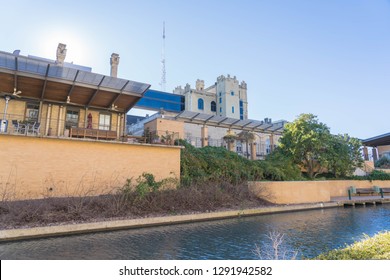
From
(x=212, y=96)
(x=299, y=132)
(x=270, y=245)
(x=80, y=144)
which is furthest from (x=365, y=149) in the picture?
(x=80, y=144)

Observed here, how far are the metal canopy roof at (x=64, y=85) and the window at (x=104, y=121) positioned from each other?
757 mm

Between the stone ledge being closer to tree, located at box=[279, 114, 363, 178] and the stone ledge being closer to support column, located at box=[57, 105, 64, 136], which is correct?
support column, located at box=[57, 105, 64, 136]

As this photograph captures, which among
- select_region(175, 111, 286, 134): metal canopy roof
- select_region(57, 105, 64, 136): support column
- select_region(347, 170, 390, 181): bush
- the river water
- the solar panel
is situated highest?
the solar panel

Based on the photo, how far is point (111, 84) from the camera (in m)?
17.0

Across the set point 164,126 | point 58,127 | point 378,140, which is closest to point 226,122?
point 164,126

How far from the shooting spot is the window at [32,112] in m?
16.8

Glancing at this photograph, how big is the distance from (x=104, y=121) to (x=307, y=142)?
61.2 ft

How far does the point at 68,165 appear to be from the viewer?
514 inches

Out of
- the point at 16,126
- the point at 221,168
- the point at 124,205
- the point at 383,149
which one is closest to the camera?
the point at 124,205

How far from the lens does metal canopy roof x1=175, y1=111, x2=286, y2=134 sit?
25.8m

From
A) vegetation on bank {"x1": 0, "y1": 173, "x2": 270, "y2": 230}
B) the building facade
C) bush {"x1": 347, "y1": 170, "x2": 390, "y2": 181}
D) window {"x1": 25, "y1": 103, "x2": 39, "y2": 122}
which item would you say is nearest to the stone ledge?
vegetation on bank {"x1": 0, "y1": 173, "x2": 270, "y2": 230}

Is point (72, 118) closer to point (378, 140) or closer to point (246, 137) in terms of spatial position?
point (246, 137)

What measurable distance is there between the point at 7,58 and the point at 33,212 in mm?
9490

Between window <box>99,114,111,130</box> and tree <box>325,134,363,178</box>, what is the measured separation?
20606mm
